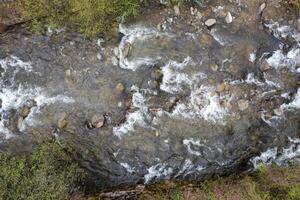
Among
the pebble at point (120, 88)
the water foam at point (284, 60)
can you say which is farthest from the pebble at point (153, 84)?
the water foam at point (284, 60)

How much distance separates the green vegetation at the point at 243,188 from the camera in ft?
23.3

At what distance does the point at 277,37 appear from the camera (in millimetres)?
7555

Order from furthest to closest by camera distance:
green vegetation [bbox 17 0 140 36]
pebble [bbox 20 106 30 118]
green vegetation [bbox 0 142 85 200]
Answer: pebble [bbox 20 106 30 118]
green vegetation [bbox 17 0 140 36]
green vegetation [bbox 0 142 85 200]

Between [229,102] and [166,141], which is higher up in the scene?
[229,102]

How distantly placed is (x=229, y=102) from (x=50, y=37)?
10.7 feet

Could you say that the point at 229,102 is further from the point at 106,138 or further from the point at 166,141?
the point at 106,138

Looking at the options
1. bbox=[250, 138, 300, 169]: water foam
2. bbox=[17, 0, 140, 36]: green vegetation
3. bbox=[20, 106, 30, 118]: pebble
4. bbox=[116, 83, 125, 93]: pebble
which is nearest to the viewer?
bbox=[17, 0, 140, 36]: green vegetation

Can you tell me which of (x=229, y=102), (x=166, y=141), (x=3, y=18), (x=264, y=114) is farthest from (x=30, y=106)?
(x=264, y=114)

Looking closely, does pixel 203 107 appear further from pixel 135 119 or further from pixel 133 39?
pixel 133 39

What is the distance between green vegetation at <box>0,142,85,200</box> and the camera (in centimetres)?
648

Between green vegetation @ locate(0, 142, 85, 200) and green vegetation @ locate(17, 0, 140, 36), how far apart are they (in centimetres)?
204

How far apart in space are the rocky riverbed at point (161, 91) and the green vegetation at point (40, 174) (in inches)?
9.9

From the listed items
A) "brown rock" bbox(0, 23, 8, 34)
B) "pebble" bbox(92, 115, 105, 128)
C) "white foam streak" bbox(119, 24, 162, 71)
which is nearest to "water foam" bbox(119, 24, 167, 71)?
"white foam streak" bbox(119, 24, 162, 71)

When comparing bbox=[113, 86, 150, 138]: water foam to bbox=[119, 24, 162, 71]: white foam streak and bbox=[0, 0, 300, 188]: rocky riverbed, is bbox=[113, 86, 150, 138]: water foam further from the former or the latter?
bbox=[119, 24, 162, 71]: white foam streak
